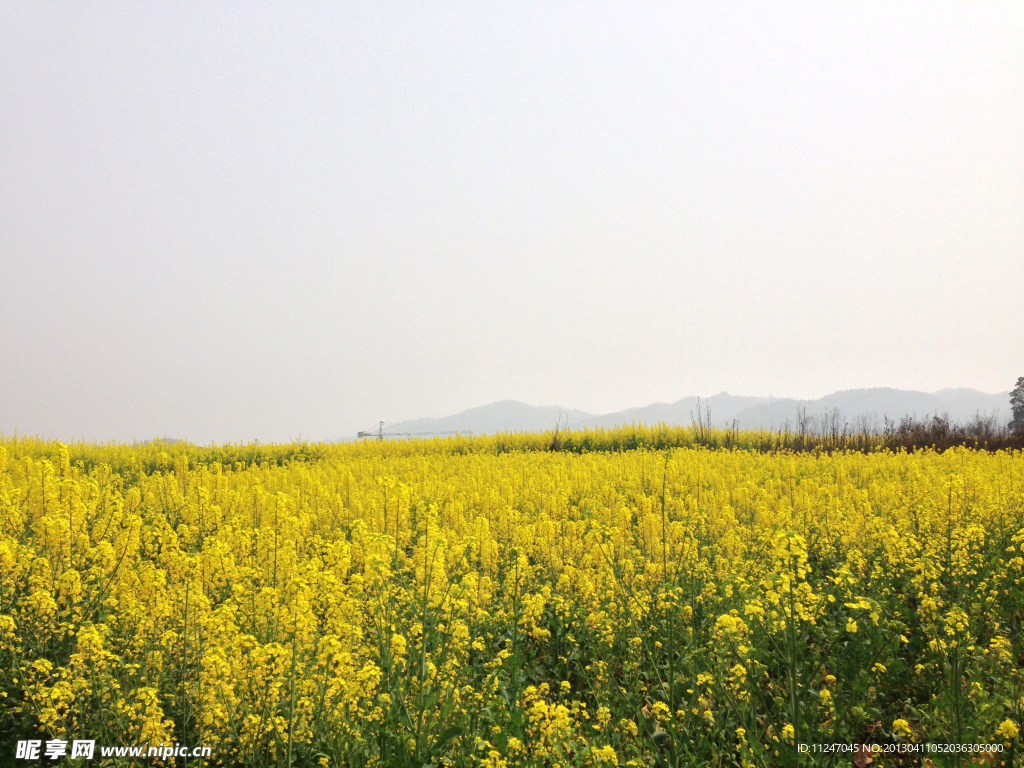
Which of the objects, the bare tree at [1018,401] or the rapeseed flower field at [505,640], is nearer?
the rapeseed flower field at [505,640]

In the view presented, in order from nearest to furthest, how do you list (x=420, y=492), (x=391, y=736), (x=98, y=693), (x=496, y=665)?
1. (x=391, y=736)
2. (x=98, y=693)
3. (x=496, y=665)
4. (x=420, y=492)

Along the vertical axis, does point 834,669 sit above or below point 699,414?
below

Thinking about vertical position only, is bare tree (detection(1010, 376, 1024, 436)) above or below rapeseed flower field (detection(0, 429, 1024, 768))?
above

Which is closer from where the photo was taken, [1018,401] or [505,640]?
[505,640]

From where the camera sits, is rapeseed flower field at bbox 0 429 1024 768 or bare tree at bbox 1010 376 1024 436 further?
bare tree at bbox 1010 376 1024 436

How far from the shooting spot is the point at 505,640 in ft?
16.8

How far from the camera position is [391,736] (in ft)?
10.6

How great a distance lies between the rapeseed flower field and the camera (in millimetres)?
3307

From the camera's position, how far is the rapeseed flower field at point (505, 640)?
3307mm

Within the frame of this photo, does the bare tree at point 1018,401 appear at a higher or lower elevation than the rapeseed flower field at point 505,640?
higher

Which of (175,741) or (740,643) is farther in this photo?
(740,643)

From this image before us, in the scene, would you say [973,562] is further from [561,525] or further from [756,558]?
[561,525]

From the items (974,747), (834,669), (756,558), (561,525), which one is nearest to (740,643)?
(834,669)

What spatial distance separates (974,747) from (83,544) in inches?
259
